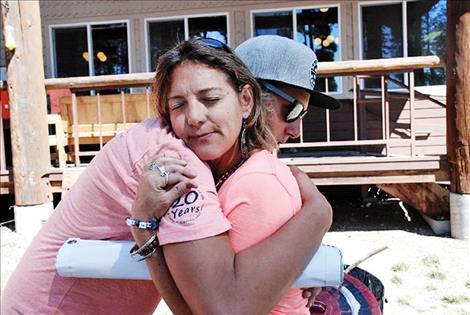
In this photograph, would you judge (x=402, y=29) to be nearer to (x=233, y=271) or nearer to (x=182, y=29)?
(x=182, y=29)

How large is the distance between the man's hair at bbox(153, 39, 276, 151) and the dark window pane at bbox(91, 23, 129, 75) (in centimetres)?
907

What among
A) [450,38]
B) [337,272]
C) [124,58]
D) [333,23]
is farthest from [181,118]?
[124,58]

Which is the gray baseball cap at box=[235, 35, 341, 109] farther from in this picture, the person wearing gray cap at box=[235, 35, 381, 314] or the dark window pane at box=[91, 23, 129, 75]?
the dark window pane at box=[91, 23, 129, 75]

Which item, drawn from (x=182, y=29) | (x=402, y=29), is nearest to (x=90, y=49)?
(x=182, y=29)

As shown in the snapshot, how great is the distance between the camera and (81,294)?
1239 millimetres

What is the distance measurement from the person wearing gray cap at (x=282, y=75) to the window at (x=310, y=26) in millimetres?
7820

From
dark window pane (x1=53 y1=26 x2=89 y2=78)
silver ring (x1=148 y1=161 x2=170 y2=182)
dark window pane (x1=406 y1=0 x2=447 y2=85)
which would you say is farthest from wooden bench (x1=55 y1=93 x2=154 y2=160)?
silver ring (x1=148 y1=161 x2=170 y2=182)

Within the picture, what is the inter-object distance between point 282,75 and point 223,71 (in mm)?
295

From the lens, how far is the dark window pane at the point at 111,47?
32.3ft

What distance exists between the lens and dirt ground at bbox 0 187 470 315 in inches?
146

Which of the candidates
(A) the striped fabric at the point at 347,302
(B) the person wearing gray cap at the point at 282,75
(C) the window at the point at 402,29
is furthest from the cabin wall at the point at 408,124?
(B) the person wearing gray cap at the point at 282,75

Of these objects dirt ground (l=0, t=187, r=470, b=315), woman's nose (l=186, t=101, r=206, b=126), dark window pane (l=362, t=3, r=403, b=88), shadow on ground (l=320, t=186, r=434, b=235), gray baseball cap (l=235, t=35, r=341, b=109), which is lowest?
dirt ground (l=0, t=187, r=470, b=315)

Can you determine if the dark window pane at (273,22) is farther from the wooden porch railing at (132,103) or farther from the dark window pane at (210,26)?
the wooden porch railing at (132,103)

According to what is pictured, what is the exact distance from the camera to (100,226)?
3.96 ft
